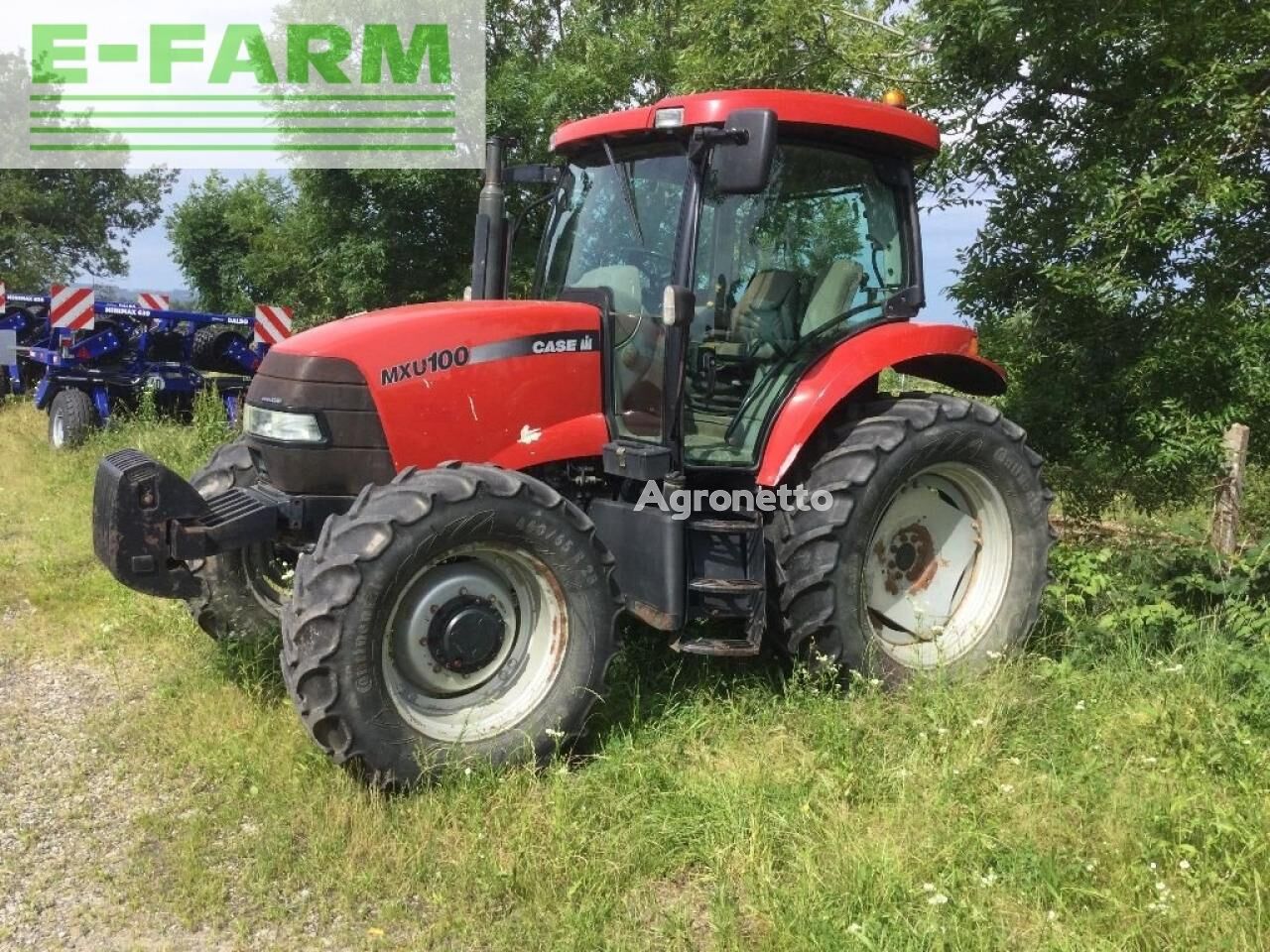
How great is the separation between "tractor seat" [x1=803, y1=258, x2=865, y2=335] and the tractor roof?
501 mm

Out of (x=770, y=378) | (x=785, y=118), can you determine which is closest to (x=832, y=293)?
(x=770, y=378)

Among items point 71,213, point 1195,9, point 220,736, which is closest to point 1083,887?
point 220,736

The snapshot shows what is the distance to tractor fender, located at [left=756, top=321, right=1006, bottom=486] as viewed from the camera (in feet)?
12.8

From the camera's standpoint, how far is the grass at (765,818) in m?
2.71

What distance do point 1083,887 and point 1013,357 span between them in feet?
10.8

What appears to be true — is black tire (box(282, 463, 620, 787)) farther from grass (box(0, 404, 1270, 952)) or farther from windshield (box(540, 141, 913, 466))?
windshield (box(540, 141, 913, 466))

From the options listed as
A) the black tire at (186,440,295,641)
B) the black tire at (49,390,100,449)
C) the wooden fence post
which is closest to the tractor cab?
the black tire at (186,440,295,641)

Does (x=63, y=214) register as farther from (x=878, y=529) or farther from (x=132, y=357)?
(x=878, y=529)

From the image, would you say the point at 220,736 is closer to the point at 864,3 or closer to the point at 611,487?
the point at 611,487

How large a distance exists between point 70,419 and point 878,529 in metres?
8.18

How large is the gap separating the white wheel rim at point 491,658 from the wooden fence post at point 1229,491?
328cm
